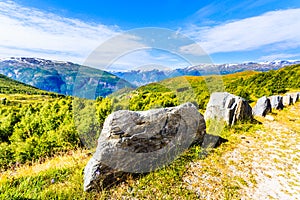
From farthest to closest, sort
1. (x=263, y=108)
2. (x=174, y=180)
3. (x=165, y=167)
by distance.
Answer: (x=263, y=108) → (x=165, y=167) → (x=174, y=180)

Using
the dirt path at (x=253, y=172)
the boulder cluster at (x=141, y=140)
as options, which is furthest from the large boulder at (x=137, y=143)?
the dirt path at (x=253, y=172)

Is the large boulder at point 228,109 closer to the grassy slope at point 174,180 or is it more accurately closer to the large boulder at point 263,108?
the large boulder at point 263,108

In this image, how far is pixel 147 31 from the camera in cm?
824

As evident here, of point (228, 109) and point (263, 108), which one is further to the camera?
point (263, 108)

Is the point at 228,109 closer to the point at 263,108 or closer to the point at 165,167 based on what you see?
the point at 263,108

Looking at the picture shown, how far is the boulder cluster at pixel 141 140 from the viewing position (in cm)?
524

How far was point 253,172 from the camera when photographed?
6.26m

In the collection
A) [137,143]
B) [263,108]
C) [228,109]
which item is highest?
[228,109]

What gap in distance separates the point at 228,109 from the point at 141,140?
6.90 m

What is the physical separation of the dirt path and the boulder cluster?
1.08m

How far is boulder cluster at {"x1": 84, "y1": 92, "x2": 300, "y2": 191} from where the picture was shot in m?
5.24

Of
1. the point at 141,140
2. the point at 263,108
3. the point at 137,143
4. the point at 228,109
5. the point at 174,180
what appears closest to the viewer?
the point at 174,180

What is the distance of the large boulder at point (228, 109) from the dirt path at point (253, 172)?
6.08ft

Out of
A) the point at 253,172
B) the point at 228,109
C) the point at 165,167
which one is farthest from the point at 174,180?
the point at 228,109
